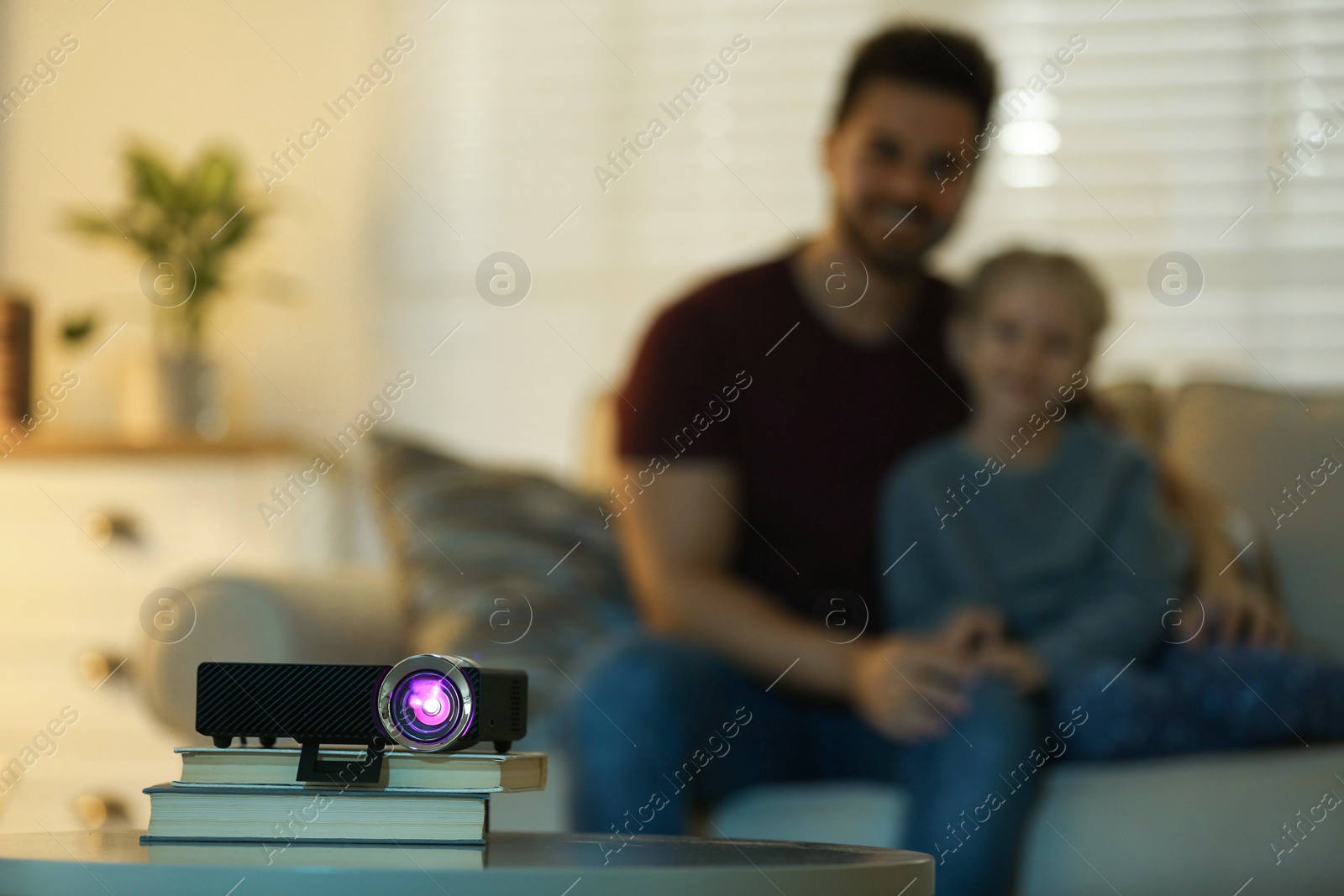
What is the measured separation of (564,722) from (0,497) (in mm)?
1265

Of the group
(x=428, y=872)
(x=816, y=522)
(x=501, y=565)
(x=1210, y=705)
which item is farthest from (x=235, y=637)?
(x=1210, y=705)

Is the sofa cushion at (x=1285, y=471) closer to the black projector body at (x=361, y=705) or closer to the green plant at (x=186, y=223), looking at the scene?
the black projector body at (x=361, y=705)

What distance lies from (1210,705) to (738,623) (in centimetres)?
46

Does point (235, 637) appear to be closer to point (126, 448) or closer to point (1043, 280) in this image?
point (126, 448)

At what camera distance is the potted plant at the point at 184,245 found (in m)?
2.25

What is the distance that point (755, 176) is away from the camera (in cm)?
243

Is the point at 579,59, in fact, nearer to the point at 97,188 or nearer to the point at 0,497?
the point at 97,188

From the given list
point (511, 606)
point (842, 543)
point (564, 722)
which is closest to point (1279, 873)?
point (842, 543)

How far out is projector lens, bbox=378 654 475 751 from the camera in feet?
2.34

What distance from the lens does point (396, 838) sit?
0.70 metres

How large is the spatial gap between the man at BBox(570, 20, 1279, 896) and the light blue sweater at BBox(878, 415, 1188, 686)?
0.16 feet

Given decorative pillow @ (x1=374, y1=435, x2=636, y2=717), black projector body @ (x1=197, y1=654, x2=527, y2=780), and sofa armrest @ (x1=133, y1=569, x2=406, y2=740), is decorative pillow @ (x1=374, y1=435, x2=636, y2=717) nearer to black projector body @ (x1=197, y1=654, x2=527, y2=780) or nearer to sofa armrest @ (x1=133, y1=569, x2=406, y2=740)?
sofa armrest @ (x1=133, y1=569, x2=406, y2=740)

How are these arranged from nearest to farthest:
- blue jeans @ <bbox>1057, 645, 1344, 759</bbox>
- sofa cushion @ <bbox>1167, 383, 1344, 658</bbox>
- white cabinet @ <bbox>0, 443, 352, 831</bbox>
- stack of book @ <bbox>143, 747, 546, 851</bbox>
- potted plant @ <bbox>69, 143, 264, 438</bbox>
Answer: stack of book @ <bbox>143, 747, 546, 851</bbox>, blue jeans @ <bbox>1057, 645, 1344, 759</bbox>, sofa cushion @ <bbox>1167, 383, 1344, 658</bbox>, white cabinet @ <bbox>0, 443, 352, 831</bbox>, potted plant @ <bbox>69, 143, 264, 438</bbox>

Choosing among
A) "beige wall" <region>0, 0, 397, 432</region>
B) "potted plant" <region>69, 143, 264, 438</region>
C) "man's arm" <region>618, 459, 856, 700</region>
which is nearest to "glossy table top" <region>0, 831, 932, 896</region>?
"man's arm" <region>618, 459, 856, 700</region>
